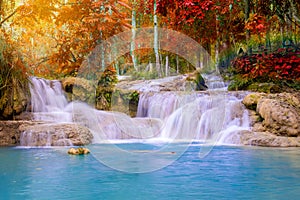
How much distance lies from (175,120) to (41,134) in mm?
3181

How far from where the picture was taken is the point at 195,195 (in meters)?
3.31

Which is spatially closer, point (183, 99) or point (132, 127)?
point (132, 127)

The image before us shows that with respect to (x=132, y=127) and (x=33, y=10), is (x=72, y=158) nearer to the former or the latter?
(x=132, y=127)

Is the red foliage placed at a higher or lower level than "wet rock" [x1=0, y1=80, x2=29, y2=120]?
higher

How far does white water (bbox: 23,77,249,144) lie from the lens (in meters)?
8.10

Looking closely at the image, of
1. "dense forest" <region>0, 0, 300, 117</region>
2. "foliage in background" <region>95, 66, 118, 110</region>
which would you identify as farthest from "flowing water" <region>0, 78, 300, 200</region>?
"dense forest" <region>0, 0, 300, 117</region>

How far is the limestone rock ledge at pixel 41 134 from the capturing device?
706 centimetres

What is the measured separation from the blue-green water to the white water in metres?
2.14

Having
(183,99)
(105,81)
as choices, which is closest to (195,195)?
(183,99)

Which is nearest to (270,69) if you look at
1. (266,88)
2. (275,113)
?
(266,88)

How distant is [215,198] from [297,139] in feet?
13.9

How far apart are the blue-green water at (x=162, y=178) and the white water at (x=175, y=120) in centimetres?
214

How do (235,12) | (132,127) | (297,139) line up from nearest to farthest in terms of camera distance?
(297,139)
(132,127)
(235,12)

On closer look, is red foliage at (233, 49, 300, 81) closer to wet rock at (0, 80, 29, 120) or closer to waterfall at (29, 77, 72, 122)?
waterfall at (29, 77, 72, 122)
